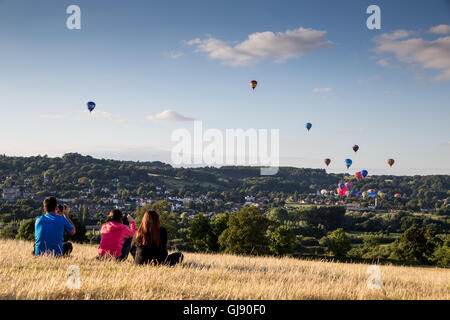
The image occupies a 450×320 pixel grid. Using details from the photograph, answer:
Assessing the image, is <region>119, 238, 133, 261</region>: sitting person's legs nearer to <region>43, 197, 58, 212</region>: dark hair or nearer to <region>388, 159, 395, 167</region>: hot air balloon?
<region>43, 197, 58, 212</region>: dark hair

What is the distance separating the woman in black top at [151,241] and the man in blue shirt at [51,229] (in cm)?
195

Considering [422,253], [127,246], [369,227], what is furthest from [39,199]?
[127,246]

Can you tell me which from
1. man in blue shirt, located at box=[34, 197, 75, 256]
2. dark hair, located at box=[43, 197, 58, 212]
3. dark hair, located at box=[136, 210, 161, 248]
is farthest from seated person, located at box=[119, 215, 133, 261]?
dark hair, located at box=[43, 197, 58, 212]

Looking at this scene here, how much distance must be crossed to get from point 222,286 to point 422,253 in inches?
1909

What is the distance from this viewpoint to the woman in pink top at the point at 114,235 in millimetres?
9695

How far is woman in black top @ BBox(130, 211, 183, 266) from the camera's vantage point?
27.6 ft

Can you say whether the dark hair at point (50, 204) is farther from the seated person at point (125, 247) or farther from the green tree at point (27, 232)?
the green tree at point (27, 232)

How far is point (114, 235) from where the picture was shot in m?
9.82

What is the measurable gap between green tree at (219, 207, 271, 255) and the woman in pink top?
2965 cm

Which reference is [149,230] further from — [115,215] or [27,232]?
[27,232]

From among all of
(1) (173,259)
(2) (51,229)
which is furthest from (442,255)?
(2) (51,229)

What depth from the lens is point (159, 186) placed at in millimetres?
190000

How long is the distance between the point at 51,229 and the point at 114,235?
1567 millimetres
